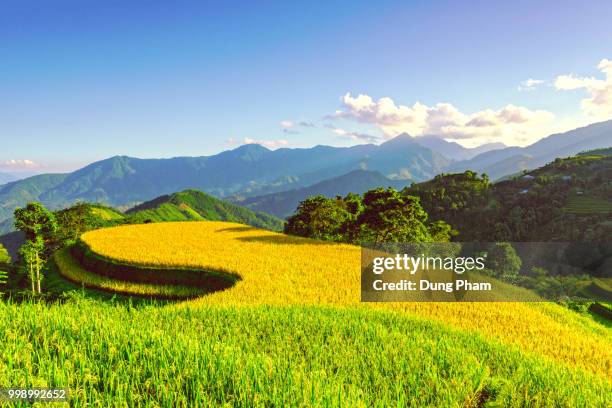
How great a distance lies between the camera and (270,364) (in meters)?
5.41

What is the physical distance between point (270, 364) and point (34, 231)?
5805 centimetres

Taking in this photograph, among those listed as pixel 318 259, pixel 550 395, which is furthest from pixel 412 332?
pixel 318 259

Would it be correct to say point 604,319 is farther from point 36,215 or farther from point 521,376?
point 36,215

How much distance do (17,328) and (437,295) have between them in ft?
53.0

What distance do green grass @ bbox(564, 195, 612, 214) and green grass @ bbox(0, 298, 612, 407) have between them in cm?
18120

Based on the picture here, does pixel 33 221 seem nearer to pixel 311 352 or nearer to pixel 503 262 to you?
pixel 311 352

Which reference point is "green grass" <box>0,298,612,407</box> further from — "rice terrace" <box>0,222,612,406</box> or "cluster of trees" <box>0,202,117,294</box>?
"cluster of trees" <box>0,202,117,294</box>

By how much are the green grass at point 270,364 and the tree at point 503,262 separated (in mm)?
71216

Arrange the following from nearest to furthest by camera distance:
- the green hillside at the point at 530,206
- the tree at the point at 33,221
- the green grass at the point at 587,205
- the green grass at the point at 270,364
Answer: the green grass at the point at 270,364 < the tree at the point at 33,221 < the green hillside at the point at 530,206 < the green grass at the point at 587,205

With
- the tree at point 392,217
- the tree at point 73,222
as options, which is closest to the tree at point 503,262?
the tree at point 392,217

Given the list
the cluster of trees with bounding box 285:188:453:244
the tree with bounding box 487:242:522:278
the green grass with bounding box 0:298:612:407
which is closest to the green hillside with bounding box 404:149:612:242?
the tree with bounding box 487:242:522:278

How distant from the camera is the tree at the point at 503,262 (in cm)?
7232

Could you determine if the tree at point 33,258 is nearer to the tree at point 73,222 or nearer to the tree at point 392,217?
the tree at point 73,222

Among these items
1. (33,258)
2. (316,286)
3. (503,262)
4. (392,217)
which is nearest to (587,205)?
Result: (503,262)
